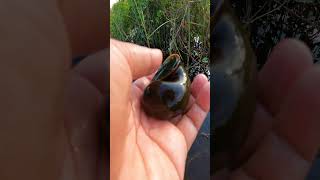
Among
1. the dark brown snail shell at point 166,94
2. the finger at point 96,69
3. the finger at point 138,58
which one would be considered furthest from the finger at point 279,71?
the dark brown snail shell at point 166,94

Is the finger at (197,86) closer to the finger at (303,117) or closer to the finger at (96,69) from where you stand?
the finger at (303,117)

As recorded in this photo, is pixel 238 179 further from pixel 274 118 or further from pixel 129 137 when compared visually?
pixel 129 137

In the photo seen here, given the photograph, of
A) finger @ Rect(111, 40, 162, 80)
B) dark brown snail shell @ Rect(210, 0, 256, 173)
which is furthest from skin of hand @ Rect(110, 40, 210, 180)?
dark brown snail shell @ Rect(210, 0, 256, 173)

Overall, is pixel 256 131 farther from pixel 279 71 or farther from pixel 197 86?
pixel 197 86

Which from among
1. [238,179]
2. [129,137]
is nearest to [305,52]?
[238,179]

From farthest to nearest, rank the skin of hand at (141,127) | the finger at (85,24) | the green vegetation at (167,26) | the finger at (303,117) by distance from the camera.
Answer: the green vegetation at (167,26)
the skin of hand at (141,127)
the finger at (303,117)
the finger at (85,24)

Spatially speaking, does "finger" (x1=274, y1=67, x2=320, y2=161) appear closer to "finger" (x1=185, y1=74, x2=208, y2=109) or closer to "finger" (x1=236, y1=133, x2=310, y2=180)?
"finger" (x1=236, y1=133, x2=310, y2=180)
